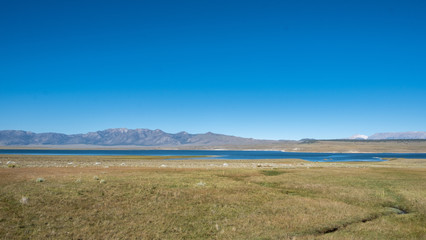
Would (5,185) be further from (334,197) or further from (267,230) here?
(334,197)

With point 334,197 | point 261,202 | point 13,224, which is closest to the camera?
point 13,224

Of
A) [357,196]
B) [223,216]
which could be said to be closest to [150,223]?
[223,216]

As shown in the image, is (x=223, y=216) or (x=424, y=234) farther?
(x=223, y=216)

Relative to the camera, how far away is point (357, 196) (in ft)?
82.3

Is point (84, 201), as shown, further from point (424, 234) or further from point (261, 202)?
point (424, 234)

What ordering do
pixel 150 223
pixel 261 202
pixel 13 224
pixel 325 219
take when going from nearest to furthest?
pixel 13 224, pixel 150 223, pixel 325 219, pixel 261 202

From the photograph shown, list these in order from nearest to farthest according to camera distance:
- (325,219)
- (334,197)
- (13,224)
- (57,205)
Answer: (13,224)
(325,219)
(57,205)
(334,197)

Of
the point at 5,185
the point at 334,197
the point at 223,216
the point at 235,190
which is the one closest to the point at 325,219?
the point at 223,216

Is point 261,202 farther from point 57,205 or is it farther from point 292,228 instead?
point 57,205

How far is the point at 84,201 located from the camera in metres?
20.2

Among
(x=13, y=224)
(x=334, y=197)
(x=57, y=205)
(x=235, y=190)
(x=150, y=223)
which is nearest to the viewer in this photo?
(x=13, y=224)

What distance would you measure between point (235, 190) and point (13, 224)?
56.4ft

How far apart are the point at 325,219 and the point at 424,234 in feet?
16.1

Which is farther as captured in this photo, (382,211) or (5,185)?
(5,185)
